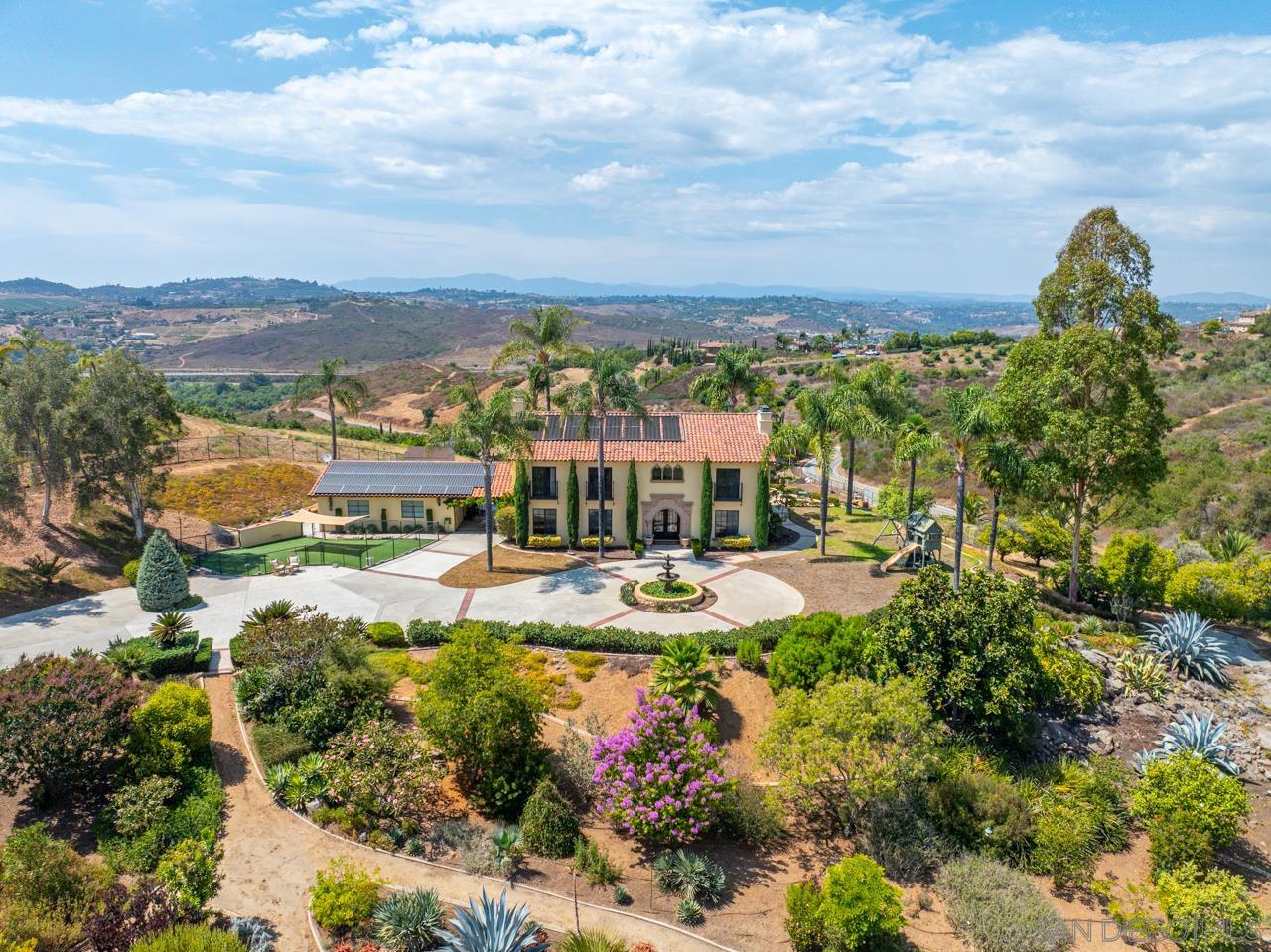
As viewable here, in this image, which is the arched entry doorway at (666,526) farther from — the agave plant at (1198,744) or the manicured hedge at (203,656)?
the agave plant at (1198,744)

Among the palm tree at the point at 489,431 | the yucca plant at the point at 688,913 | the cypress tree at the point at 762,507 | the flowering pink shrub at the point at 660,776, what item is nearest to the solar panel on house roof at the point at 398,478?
the palm tree at the point at 489,431

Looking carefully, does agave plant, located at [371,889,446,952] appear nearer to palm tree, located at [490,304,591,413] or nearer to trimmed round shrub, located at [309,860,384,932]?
trimmed round shrub, located at [309,860,384,932]

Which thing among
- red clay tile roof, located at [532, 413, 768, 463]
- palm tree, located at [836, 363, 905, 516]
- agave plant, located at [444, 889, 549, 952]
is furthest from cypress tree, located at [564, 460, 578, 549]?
agave plant, located at [444, 889, 549, 952]

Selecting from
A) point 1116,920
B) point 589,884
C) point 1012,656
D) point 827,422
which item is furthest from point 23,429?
point 1116,920

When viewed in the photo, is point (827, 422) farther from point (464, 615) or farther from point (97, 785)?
point (97, 785)

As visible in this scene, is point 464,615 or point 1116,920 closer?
point 1116,920

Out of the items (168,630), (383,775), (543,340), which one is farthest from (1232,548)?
(168,630)
